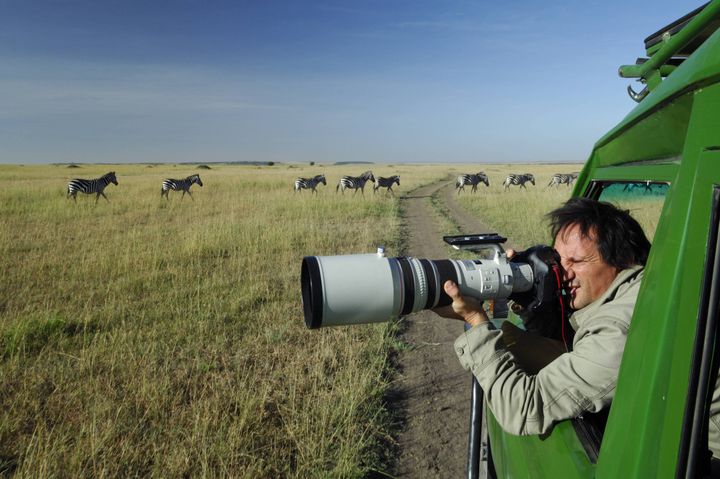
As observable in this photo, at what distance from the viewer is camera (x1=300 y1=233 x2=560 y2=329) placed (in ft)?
4.96

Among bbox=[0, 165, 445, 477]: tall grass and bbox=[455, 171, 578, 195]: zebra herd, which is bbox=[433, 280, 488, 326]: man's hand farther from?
bbox=[455, 171, 578, 195]: zebra herd

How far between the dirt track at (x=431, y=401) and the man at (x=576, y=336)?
1276 millimetres

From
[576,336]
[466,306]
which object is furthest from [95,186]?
[576,336]

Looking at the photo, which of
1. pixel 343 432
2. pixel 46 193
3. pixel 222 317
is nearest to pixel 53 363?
pixel 222 317

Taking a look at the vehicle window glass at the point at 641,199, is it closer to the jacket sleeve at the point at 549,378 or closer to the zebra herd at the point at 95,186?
the jacket sleeve at the point at 549,378

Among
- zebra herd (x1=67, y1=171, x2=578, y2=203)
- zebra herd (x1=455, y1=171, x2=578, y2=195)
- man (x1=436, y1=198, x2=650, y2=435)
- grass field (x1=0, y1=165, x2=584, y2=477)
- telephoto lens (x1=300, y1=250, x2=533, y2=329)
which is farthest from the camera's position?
zebra herd (x1=455, y1=171, x2=578, y2=195)

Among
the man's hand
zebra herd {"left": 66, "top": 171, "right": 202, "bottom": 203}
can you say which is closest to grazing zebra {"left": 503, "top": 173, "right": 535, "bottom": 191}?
zebra herd {"left": 66, "top": 171, "right": 202, "bottom": 203}

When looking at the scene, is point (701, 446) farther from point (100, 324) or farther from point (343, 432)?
point (100, 324)

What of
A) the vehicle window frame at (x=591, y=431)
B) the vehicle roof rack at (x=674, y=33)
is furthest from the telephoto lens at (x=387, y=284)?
the vehicle roof rack at (x=674, y=33)

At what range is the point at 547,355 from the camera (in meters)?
1.90

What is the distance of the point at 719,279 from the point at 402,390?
3004 millimetres

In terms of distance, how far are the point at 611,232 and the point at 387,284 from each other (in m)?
0.84

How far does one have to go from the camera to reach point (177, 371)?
364 centimetres

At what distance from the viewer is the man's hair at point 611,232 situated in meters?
1.66
